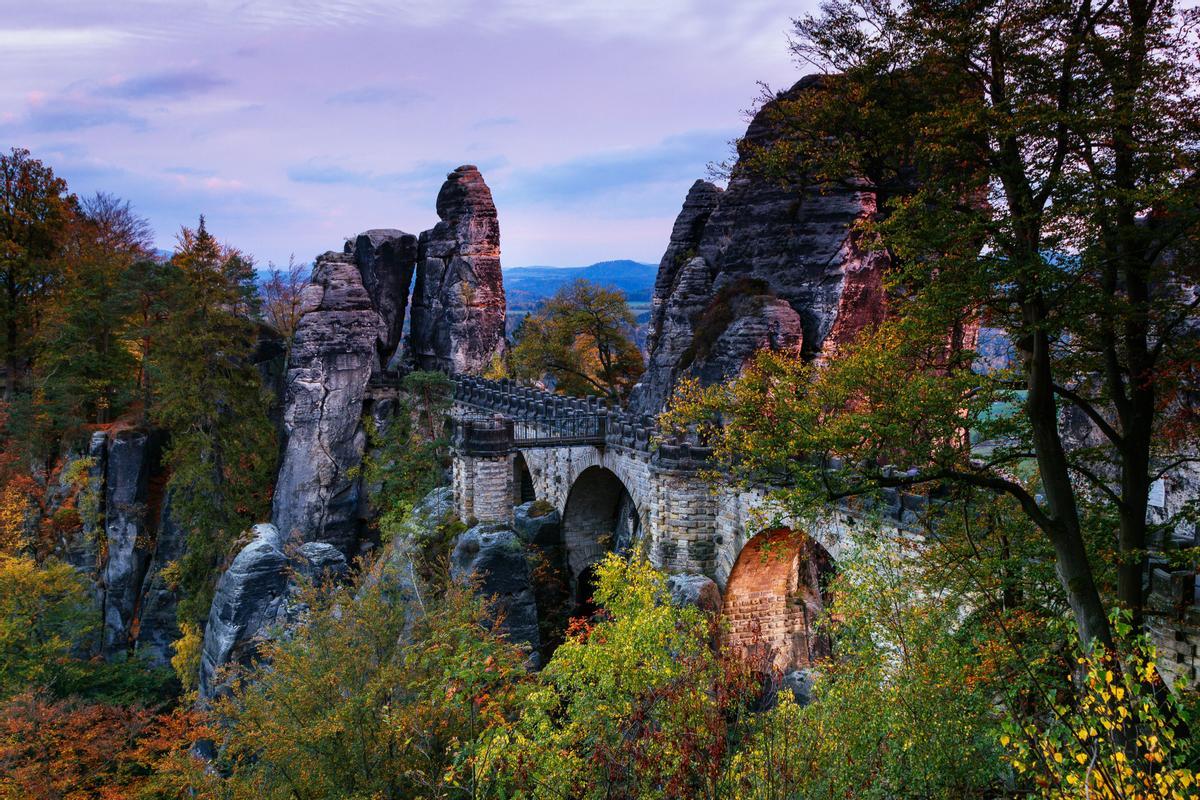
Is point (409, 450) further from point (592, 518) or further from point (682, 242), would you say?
point (682, 242)

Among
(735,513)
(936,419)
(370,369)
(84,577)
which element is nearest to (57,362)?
(84,577)

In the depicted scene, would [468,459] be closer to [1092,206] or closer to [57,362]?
[1092,206]

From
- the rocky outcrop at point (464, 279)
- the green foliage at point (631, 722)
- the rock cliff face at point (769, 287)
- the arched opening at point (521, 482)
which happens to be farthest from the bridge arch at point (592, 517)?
the green foliage at point (631, 722)

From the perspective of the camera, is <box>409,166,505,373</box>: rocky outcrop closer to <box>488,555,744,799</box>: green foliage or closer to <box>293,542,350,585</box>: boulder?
<box>293,542,350,585</box>: boulder

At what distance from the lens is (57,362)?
3850 centimetres

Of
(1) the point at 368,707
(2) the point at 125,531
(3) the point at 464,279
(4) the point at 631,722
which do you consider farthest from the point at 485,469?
(2) the point at 125,531

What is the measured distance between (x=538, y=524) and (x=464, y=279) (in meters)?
19.0

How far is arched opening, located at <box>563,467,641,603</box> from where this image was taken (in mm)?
30594

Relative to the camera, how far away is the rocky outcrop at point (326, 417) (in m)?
37.1

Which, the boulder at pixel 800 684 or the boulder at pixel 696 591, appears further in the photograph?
the boulder at pixel 696 591

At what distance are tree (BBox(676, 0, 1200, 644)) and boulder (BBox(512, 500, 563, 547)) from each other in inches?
705

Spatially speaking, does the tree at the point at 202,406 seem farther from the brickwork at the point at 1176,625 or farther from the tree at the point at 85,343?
the brickwork at the point at 1176,625

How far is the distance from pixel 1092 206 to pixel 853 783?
25.5 feet

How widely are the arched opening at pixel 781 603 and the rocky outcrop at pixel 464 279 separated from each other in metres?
24.2
